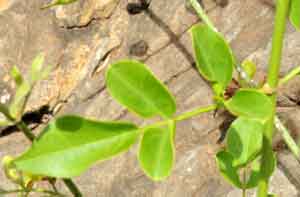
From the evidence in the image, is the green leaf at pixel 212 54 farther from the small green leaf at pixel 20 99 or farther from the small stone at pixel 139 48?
the small stone at pixel 139 48

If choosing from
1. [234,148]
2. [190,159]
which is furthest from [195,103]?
[234,148]

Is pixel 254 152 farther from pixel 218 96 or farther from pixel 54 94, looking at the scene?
pixel 54 94

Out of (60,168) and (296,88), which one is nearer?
(60,168)

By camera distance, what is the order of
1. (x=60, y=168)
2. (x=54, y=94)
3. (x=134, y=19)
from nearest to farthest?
(x=60, y=168) → (x=134, y=19) → (x=54, y=94)

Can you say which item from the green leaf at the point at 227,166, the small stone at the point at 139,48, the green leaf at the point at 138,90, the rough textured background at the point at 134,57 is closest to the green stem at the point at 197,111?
the green leaf at the point at 138,90

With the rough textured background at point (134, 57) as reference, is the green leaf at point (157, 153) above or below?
above

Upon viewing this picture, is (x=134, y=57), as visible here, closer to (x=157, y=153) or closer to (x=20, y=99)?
(x=157, y=153)

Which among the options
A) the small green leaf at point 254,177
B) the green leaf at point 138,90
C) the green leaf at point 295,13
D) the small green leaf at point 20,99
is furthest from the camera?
the small green leaf at point 254,177
